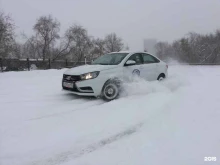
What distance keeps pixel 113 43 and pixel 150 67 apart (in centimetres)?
5187

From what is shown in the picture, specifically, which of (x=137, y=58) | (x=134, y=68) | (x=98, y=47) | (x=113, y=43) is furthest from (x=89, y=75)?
(x=113, y=43)

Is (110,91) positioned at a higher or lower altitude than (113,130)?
higher

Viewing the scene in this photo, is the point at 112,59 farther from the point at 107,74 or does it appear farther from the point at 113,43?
the point at 113,43

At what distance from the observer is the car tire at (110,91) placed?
6.77m

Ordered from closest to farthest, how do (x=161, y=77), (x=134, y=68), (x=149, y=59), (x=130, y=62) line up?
1. (x=130, y=62)
2. (x=134, y=68)
3. (x=149, y=59)
4. (x=161, y=77)

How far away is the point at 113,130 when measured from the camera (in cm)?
416

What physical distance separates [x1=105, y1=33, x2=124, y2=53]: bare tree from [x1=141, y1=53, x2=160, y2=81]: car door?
161ft

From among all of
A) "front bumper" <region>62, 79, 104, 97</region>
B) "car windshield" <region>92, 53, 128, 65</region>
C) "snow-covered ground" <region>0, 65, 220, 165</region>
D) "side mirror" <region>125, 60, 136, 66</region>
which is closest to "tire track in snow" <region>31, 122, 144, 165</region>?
"snow-covered ground" <region>0, 65, 220, 165</region>

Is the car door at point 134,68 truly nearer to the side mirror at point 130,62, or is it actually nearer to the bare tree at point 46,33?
the side mirror at point 130,62

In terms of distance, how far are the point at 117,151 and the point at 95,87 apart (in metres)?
3.38

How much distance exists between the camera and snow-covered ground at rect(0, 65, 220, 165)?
3225mm

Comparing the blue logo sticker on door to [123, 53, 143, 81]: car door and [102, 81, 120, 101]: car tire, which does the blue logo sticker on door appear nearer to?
[123, 53, 143, 81]: car door

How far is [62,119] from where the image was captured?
15.7ft

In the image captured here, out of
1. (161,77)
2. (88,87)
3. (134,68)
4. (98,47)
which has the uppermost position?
(98,47)
